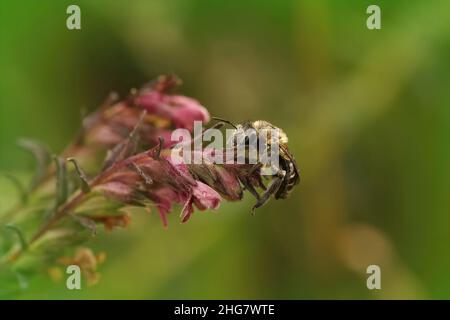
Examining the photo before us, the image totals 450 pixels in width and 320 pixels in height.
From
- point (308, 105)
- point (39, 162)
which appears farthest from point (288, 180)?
point (308, 105)

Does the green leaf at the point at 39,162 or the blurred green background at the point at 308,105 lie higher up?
the blurred green background at the point at 308,105

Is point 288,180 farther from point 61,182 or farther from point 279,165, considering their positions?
point 61,182

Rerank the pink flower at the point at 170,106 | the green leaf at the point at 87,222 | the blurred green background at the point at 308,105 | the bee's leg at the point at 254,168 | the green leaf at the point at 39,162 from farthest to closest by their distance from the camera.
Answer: the blurred green background at the point at 308,105
the green leaf at the point at 39,162
the pink flower at the point at 170,106
the green leaf at the point at 87,222
the bee's leg at the point at 254,168

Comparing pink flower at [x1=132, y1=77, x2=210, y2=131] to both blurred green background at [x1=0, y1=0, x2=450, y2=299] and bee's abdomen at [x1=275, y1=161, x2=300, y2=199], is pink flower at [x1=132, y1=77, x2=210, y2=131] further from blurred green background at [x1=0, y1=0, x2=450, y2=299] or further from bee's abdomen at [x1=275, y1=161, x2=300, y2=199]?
blurred green background at [x1=0, y1=0, x2=450, y2=299]

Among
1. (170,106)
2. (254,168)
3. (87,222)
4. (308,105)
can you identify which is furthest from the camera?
(308,105)

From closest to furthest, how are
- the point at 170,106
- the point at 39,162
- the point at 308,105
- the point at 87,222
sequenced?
1. the point at 87,222
2. the point at 170,106
3. the point at 39,162
4. the point at 308,105

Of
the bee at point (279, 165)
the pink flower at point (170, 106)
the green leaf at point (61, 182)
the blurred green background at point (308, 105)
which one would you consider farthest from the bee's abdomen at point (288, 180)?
the blurred green background at point (308, 105)

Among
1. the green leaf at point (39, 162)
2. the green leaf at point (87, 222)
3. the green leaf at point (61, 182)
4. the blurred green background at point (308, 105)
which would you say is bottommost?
the green leaf at point (87, 222)

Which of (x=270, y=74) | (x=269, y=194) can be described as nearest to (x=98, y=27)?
(x=270, y=74)

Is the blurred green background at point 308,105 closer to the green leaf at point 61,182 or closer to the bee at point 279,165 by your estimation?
the green leaf at point 61,182

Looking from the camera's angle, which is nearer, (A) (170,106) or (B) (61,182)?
(B) (61,182)
